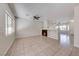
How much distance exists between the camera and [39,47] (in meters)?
1.92

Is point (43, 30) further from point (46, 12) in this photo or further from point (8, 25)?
point (8, 25)

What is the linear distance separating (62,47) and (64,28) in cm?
37

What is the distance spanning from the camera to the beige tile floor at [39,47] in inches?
71.0

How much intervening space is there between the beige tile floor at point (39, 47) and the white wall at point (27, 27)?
0.33 ft

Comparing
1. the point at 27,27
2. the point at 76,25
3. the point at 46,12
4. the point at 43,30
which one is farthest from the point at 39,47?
the point at 76,25

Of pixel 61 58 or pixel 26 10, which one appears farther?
pixel 26 10

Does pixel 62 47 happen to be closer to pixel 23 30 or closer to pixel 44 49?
pixel 44 49

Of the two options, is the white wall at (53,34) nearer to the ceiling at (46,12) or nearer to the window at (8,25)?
the ceiling at (46,12)

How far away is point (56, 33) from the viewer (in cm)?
198

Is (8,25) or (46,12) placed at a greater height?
(46,12)

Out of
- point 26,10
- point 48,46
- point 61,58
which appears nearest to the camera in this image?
point 61,58

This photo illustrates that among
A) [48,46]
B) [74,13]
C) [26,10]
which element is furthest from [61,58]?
[26,10]

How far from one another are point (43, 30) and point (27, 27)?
1.08 ft

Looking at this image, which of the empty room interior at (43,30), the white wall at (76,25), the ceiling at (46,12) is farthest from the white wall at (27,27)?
the white wall at (76,25)
